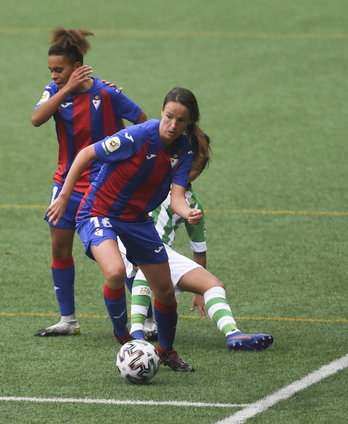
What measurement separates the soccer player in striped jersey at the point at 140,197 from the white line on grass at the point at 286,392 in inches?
25.8

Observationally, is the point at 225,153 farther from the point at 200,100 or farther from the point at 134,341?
the point at 134,341

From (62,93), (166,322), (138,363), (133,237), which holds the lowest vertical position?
(138,363)

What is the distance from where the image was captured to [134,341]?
216 inches

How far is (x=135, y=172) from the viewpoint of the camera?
540 centimetres

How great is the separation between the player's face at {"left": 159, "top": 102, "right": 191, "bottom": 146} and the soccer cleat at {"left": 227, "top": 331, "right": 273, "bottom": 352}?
1.36 metres

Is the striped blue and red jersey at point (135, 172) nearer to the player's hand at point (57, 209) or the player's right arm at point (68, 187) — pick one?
the player's right arm at point (68, 187)

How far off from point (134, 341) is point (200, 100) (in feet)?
30.4

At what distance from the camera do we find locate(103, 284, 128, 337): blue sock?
5.42m

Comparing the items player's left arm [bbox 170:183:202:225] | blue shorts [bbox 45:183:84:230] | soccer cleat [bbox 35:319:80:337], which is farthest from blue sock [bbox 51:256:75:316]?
player's left arm [bbox 170:183:202:225]

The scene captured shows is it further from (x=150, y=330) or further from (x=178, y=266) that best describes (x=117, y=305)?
(x=150, y=330)

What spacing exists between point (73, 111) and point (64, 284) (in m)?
1.21

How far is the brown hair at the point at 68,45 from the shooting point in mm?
6066

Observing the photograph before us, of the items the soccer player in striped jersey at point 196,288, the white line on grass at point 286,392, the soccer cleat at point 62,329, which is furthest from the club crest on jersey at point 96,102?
the white line on grass at point 286,392

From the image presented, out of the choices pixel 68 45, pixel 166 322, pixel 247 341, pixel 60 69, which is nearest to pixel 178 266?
pixel 166 322
